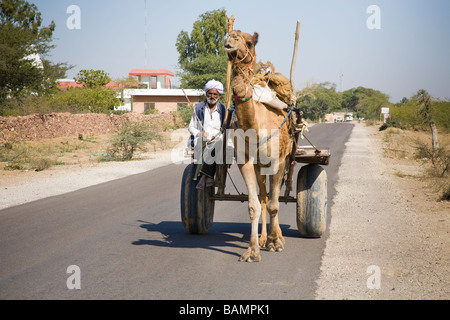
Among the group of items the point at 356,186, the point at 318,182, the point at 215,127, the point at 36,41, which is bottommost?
the point at 356,186

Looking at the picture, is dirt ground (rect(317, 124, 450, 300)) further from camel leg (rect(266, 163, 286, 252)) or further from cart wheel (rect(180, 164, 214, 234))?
cart wheel (rect(180, 164, 214, 234))

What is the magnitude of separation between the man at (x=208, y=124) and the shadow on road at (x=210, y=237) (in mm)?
885

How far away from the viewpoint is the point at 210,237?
8258mm

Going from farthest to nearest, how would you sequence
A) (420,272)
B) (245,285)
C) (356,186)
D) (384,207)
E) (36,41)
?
(36,41) → (356,186) → (384,207) → (420,272) → (245,285)

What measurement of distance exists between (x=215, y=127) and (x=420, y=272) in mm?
3663

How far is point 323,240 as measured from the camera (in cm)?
812

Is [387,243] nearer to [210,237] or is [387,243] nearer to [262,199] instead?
[262,199]

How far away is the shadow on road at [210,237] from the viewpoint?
7625 millimetres

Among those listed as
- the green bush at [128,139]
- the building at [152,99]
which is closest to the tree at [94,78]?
the building at [152,99]

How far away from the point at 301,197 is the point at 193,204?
5.60 ft

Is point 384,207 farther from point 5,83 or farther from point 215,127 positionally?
point 5,83

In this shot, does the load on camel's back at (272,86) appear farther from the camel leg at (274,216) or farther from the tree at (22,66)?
the tree at (22,66)
